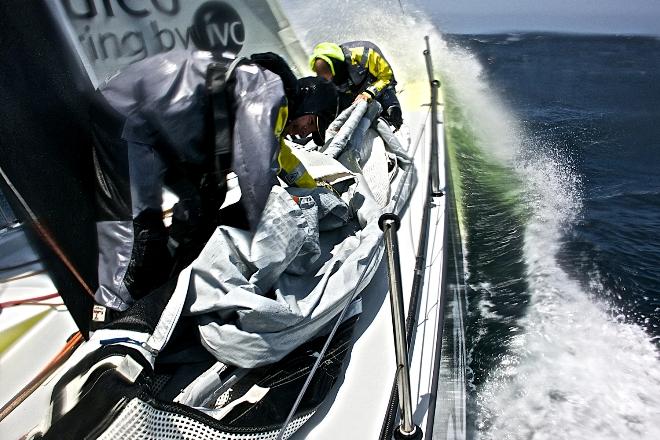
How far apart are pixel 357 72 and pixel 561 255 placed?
77.2 inches

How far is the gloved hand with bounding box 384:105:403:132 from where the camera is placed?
3.70 meters

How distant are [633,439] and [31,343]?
2294 millimetres

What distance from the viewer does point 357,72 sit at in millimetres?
3883

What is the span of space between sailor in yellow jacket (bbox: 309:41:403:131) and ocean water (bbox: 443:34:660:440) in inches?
39.9

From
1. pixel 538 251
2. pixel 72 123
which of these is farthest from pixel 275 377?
pixel 538 251

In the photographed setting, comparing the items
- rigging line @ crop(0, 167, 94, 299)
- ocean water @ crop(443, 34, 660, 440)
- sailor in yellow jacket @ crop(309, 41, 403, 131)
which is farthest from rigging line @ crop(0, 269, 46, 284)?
sailor in yellow jacket @ crop(309, 41, 403, 131)

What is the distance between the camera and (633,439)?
2.04 m

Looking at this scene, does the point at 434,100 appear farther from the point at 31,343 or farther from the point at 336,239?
the point at 31,343

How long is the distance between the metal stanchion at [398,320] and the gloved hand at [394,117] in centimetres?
252

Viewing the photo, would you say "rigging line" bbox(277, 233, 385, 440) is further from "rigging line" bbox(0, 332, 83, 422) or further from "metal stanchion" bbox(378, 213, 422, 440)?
"rigging line" bbox(0, 332, 83, 422)

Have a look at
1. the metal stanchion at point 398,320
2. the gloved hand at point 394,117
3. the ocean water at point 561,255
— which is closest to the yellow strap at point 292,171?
the metal stanchion at point 398,320

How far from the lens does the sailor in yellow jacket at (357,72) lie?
3.73 metres

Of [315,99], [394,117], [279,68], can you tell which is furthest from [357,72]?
[279,68]

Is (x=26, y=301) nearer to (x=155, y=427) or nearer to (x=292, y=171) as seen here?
(x=155, y=427)
